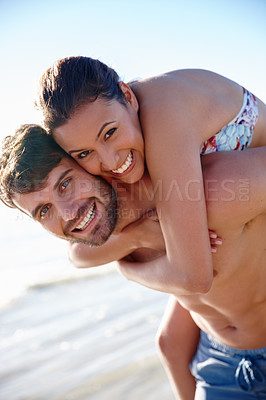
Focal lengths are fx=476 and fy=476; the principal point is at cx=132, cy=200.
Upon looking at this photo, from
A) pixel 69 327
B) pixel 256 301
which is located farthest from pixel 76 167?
pixel 69 327

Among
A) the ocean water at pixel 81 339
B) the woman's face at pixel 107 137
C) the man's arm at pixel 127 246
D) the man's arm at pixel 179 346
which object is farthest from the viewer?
the ocean water at pixel 81 339

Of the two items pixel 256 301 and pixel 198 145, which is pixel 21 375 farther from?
pixel 198 145

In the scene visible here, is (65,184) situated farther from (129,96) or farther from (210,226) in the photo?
(210,226)

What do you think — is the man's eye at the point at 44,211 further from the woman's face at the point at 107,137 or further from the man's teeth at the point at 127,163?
the man's teeth at the point at 127,163

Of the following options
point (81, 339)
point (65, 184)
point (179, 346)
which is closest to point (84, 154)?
point (65, 184)

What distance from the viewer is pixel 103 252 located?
3.35 metres

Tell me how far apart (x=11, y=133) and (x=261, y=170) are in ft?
5.64

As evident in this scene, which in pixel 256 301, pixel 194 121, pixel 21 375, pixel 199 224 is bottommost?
pixel 21 375

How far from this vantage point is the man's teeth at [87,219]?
3.20 metres

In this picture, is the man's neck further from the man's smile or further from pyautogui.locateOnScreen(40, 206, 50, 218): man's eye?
pyautogui.locateOnScreen(40, 206, 50, 218): man's eye

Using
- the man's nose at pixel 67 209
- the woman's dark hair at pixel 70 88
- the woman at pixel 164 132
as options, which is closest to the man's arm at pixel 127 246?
the woman at pixel 164 132

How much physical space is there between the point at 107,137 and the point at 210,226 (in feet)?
2.57

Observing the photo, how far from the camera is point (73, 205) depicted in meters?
3.12

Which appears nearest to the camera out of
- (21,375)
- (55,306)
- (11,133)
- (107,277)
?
(11,133)
